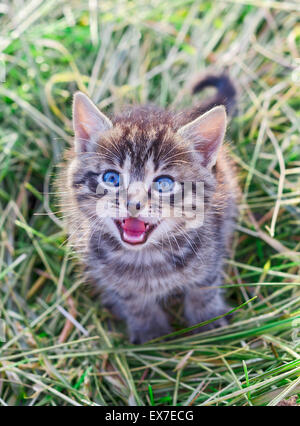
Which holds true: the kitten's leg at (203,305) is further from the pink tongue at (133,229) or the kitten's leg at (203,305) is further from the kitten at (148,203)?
the pink tongue at (133,229)

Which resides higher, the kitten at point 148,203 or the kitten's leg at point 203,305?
the kitten at point 148,203

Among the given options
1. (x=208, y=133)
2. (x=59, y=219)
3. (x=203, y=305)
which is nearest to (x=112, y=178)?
(x=208, y=133)

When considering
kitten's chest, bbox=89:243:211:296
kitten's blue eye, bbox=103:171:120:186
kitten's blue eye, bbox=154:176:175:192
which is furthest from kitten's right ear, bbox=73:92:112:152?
kitten's chest, bbox=89:243:211:296

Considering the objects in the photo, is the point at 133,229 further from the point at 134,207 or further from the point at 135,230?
the point at 134,207

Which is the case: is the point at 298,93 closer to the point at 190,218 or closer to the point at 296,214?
the point at 296,214

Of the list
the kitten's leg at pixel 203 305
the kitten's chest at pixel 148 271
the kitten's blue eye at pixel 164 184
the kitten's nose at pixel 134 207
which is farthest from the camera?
the kitten's leg at pixel 203 305

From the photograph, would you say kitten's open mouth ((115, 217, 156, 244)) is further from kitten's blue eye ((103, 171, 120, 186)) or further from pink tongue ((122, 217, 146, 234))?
kitten's blue eye ((103, 171, 120, 186))

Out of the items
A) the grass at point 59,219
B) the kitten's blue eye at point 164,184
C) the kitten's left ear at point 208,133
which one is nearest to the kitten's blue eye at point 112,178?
the kitten's blue eye at point 164,184
